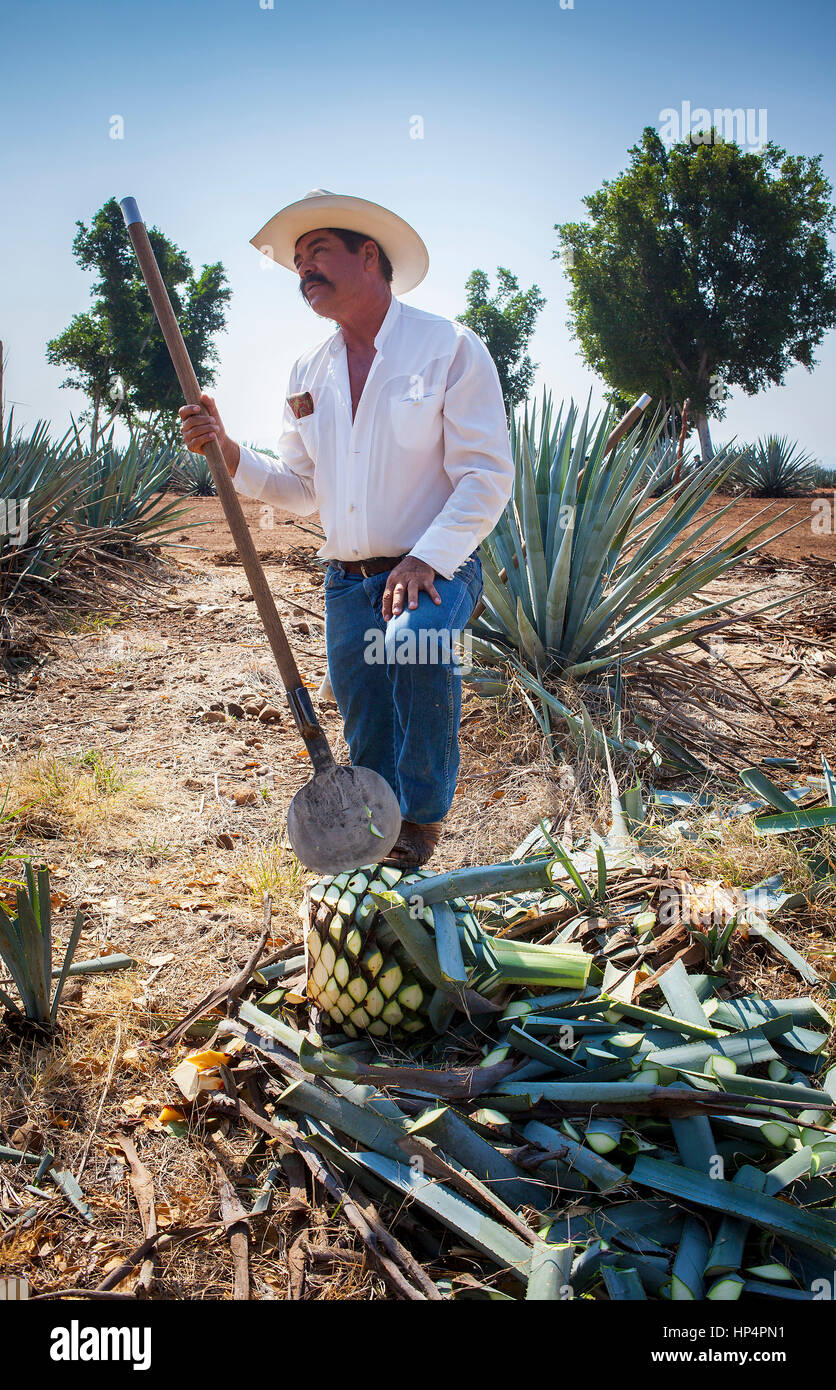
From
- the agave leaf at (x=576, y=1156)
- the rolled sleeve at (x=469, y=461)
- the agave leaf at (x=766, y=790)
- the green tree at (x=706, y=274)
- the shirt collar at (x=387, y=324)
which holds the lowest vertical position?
the agave leaf at (x=576, y=1156)

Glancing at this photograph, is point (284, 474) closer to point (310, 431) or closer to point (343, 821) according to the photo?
point (310, 431)

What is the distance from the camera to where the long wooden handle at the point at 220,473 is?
239cm

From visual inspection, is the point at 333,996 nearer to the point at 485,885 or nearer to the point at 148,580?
the point at 485,885

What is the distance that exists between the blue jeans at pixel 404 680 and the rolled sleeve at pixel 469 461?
12cm

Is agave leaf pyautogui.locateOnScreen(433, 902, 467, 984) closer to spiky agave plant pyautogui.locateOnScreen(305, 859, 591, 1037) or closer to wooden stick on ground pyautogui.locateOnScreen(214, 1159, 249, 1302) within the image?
spiky agave plant pyautogui.locateOnScreen(305, 859, 591, 1037)

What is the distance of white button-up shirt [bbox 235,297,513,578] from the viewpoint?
247cm

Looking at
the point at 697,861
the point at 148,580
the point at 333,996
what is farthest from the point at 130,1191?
the point at 148,580

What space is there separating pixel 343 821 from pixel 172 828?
117cm

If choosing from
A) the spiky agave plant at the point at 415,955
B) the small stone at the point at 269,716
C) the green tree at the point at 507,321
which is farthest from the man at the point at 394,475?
the green tree at the point at 507,321

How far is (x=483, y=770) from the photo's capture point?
3.82 m

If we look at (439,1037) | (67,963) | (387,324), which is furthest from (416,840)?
(387,324)

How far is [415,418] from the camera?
8.34 ft

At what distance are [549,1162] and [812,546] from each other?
28.4 feet

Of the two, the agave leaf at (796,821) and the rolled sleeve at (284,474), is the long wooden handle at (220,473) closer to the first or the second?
the rolled sleeve at (284,474)
